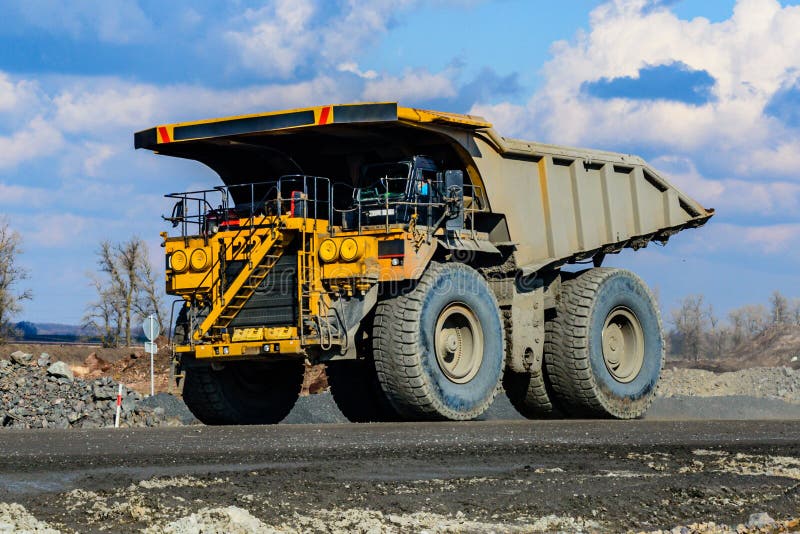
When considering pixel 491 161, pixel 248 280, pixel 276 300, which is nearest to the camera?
pixel 276 300

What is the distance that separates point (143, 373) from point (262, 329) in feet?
83.3

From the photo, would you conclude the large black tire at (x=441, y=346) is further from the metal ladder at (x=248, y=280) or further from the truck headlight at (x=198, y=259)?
the truck headlight at (x=198, y=259)

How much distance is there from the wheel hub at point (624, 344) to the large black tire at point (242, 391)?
4.86 m

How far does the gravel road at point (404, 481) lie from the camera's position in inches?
286

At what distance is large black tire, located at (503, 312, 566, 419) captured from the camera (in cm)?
1792

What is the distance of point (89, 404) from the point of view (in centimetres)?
2158

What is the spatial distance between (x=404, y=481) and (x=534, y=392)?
9.23m

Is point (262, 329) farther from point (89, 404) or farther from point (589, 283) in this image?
point (89, 404)

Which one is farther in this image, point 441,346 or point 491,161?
point 491,161

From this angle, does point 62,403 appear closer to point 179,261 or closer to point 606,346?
point 179,261

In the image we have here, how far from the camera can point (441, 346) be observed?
1550cm

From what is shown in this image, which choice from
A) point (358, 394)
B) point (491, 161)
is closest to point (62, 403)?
point (358, 394)

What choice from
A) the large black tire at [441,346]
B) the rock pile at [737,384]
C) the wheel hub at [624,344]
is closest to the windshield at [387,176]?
the large black tire at [441,346]

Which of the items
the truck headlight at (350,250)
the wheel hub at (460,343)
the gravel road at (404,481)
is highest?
the truck headlight at (350,250)
